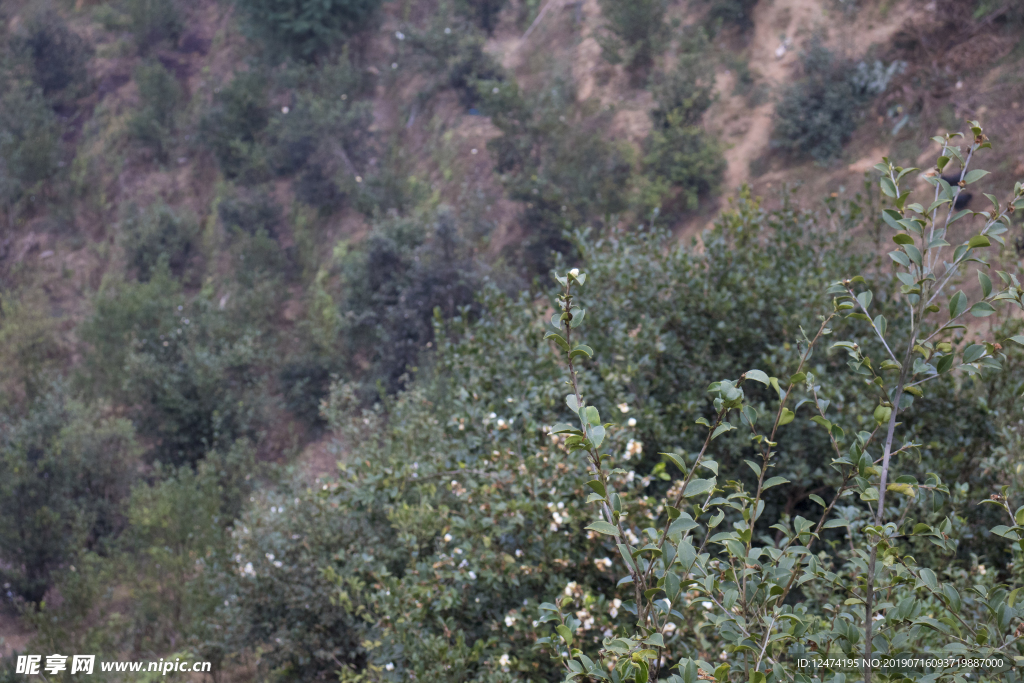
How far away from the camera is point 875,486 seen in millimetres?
1563

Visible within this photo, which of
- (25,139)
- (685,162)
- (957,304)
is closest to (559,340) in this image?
(957,304)

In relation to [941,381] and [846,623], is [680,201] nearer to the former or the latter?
[941,381]

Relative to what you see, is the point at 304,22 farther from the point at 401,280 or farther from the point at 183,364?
the point at 183,364

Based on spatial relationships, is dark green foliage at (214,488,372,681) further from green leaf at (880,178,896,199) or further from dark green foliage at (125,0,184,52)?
dark green foliage at (125,0,184,52)

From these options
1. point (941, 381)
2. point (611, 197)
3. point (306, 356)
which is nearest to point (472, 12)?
point (611, 197)

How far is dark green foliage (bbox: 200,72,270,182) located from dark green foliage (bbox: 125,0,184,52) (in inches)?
190

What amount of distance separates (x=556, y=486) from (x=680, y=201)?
28.2ft

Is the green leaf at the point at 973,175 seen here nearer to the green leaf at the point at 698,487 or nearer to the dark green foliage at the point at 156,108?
the green leaf at the point at 698,487

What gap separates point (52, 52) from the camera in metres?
18.5

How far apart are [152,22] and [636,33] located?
15.1 metres

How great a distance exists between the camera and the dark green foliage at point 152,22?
18.4 meters

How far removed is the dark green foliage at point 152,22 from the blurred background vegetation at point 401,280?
3.5 inches

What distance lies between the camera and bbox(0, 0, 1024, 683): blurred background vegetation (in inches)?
134

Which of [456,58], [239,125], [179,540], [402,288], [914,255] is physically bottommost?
[179,540]
